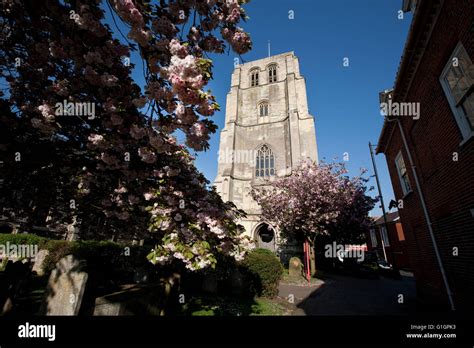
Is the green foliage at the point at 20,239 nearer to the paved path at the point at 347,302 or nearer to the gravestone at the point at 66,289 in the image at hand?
the gravestone at the point at 66,289

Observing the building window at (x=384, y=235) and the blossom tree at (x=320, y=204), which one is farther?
the building window at (x=384, y=235)

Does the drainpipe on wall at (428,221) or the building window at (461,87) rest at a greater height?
the building window at (461,87)

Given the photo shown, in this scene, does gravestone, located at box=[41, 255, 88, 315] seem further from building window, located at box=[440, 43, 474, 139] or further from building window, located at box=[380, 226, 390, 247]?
building window, located at box=[380, 226, 390, 247]

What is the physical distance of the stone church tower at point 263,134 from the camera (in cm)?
2367

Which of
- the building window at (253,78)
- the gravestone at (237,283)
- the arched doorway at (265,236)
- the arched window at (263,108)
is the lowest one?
the gravestone at (237,283)

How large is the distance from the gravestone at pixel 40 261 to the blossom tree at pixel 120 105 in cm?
1096

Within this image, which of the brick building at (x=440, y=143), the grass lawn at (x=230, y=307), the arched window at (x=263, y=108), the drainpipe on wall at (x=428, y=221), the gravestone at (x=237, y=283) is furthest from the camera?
the arched window at (x=263, y=108)

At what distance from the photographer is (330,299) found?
31.7 ft

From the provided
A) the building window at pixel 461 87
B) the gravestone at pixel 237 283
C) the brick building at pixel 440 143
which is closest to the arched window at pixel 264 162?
the brick building at pixel 440 143

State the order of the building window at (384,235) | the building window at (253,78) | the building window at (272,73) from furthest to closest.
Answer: the building window at (253,78)
the building window at (272,73)
the building window at (384,235)

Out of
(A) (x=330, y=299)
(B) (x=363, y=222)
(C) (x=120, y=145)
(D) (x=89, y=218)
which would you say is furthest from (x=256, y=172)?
(C) (x=120, y=145)

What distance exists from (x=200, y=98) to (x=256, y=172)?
23.4 m

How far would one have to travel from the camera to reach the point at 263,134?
27.6 m

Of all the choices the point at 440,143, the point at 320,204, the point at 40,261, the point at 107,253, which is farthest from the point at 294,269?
the point at 40,261
